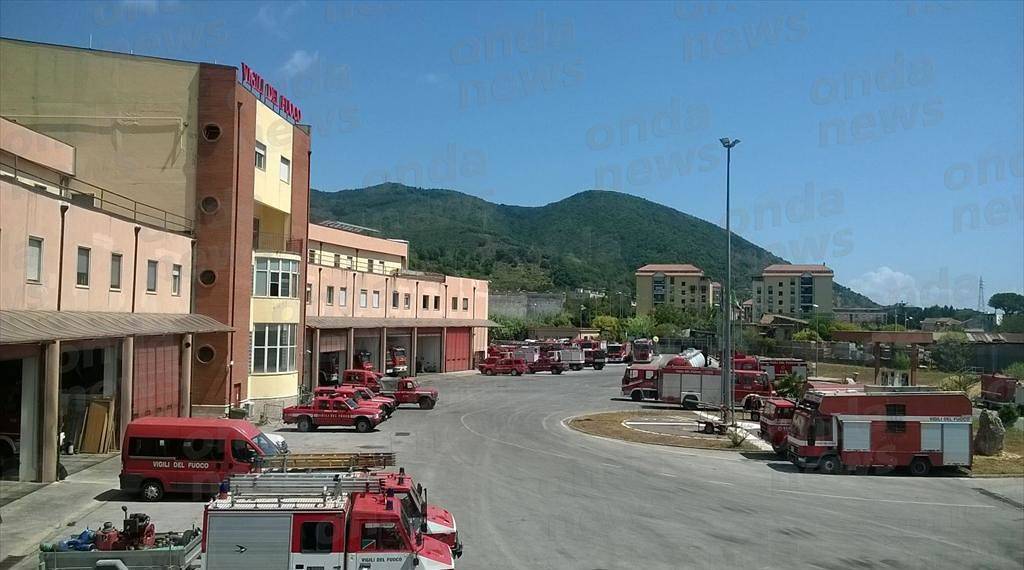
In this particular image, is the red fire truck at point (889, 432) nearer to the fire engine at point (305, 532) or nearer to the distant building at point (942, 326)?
the fire engine at point (305, 532)

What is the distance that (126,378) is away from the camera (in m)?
25.6

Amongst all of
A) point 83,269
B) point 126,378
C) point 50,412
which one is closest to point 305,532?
point 50,412

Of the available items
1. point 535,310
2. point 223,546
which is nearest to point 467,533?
point 223,546

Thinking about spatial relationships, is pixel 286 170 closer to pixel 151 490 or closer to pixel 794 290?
pixel 151 490

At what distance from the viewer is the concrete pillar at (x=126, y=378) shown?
995 inches

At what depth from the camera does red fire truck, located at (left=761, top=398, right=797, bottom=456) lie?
28.0 m

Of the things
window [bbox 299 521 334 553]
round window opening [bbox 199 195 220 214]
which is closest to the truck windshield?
window [bbox 299 521 334 553]

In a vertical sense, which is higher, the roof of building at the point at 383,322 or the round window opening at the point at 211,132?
the round window opening at the point at 211,132

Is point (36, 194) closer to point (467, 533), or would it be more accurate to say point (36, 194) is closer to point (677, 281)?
point (467, 533)

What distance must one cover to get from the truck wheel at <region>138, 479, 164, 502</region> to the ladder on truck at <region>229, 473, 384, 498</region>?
30.2ft

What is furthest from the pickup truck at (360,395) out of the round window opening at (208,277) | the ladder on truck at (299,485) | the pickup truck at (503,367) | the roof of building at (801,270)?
the roof of building at (801,270)

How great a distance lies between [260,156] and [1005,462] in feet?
113

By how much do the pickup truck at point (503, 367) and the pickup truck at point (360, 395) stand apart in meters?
29.0

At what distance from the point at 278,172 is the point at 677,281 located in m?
142
